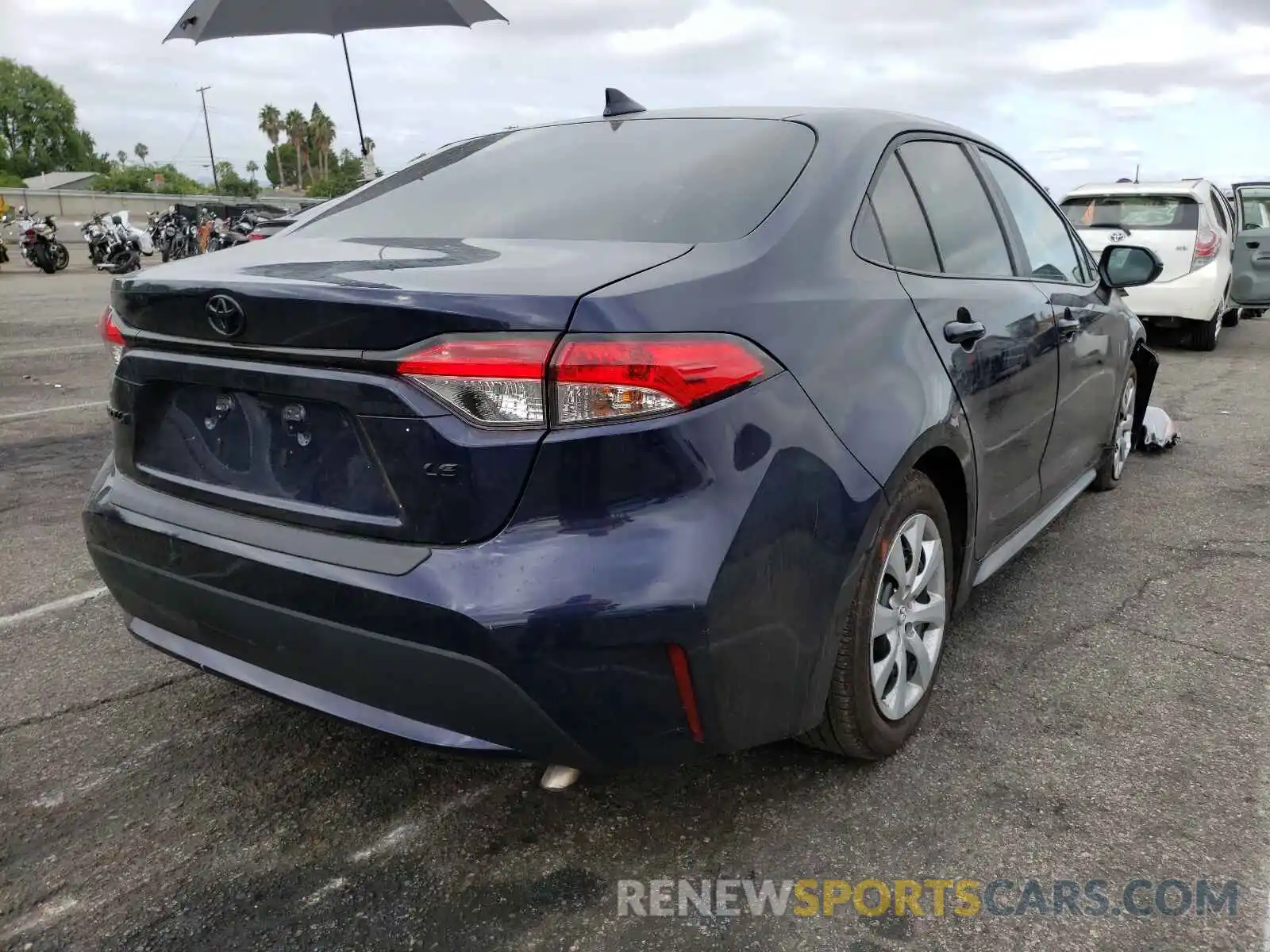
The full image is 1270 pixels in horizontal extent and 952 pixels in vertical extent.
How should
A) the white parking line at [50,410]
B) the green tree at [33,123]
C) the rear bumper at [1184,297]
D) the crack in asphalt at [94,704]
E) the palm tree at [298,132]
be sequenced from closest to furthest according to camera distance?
the crack in asphalt at [94,704] < the white parking line at [50,410] < the rear bumper at [1184,297] < the green tree at [33,123] < the palm tree at [298,132]

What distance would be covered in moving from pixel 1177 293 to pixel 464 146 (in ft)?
29.1

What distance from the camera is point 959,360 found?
2.65 meters

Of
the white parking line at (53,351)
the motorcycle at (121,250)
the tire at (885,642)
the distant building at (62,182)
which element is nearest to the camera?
the tire at (885,642)

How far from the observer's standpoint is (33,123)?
93188mm

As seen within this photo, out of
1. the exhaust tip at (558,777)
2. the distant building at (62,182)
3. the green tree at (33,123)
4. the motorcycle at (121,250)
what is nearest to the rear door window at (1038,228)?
the exhaust tip at (558,777)

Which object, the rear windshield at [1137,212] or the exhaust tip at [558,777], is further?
the rear windshield at [1137,212]

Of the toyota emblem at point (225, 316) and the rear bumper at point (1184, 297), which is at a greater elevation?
the toyota emblem at point (225, 316)

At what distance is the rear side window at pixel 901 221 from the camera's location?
257 cm

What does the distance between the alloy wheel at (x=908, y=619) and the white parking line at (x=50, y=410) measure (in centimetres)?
572

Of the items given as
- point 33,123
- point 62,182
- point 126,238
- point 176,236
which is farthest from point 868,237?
point 33,123

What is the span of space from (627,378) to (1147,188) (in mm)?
10118

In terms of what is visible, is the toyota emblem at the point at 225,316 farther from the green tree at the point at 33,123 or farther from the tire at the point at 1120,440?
the green tree at the point at 33,123

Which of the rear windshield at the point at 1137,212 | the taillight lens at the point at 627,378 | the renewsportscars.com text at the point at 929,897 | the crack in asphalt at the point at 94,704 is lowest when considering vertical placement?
the renewsportscars.com text at the point at 929,897

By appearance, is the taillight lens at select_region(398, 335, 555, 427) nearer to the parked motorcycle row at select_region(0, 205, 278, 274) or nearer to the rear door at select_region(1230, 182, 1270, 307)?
the rear door at select_region(1230, 182, 1270, 307)
